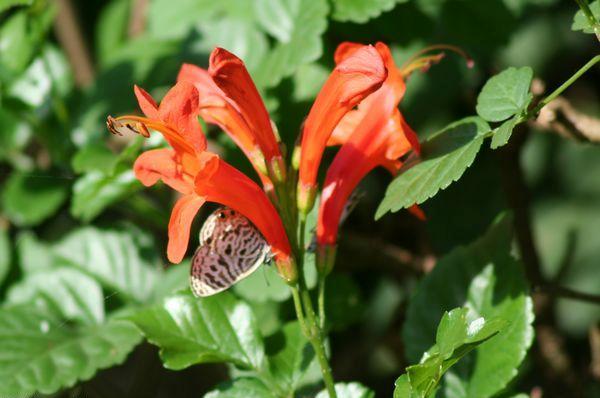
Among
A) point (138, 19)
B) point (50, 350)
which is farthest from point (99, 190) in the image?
point (138, 19)

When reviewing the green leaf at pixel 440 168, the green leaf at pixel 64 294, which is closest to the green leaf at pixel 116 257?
the green leaf at pixel 64 294

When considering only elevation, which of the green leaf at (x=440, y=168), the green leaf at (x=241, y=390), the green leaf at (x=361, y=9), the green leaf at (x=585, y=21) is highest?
the green leaf at (x=585, y=21)

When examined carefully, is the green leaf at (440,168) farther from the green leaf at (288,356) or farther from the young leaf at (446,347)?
the green leaf at (288,356)

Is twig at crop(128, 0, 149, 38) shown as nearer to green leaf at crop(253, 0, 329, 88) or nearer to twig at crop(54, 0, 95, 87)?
twig at crop(54, 0, 95, 87)

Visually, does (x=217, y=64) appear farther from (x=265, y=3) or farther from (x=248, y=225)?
(x=265, y=3)

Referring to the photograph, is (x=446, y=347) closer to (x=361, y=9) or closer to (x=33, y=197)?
(x=361, y=9)
